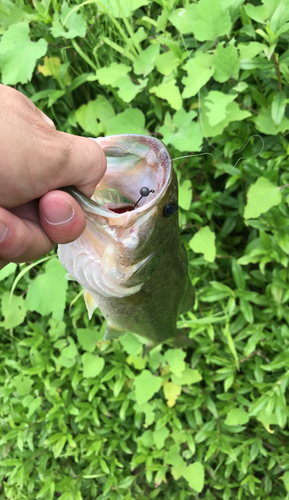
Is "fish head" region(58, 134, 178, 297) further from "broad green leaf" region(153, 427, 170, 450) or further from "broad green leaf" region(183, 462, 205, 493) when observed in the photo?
"broad green leaf" region(183, 462, 205, 493)

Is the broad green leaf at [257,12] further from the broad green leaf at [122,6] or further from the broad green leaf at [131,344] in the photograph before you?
the broad green leaf at [131,344]

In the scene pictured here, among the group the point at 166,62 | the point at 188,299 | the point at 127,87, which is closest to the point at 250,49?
the point at 166,62

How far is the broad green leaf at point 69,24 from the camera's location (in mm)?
1888

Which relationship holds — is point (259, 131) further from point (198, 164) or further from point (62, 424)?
point (62, 424)

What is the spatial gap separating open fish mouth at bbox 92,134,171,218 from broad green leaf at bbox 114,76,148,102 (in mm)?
928

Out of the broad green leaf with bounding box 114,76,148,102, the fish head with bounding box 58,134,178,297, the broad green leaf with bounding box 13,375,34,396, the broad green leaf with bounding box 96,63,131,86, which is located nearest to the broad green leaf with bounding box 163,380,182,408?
the broad green leaf with bounding box 13,375,34,396

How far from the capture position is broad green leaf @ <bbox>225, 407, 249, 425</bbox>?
7.04 feet

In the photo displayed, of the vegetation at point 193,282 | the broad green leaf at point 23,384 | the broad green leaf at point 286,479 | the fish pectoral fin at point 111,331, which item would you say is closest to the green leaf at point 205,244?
the vegetation at point 193,282

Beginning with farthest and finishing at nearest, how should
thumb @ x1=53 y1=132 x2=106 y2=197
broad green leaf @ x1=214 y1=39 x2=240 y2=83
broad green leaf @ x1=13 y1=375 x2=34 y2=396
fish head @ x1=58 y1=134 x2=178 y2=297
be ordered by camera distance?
broad green leaf @ x1=13 y1=375 x2=34 y2=396 < broad green leaf @ x1=214 y1=39 x2=240 y2=83 < fish head @ x1=58 y1=134 x2=178 y2=297 < thumb @ x1=53 y1=132 x2=106 y2=197

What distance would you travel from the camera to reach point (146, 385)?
88.9 inches

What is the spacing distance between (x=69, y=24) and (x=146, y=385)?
249 cm

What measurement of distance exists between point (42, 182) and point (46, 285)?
1397mm

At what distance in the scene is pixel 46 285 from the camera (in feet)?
6.73

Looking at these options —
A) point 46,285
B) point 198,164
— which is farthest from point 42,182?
point 198,164
